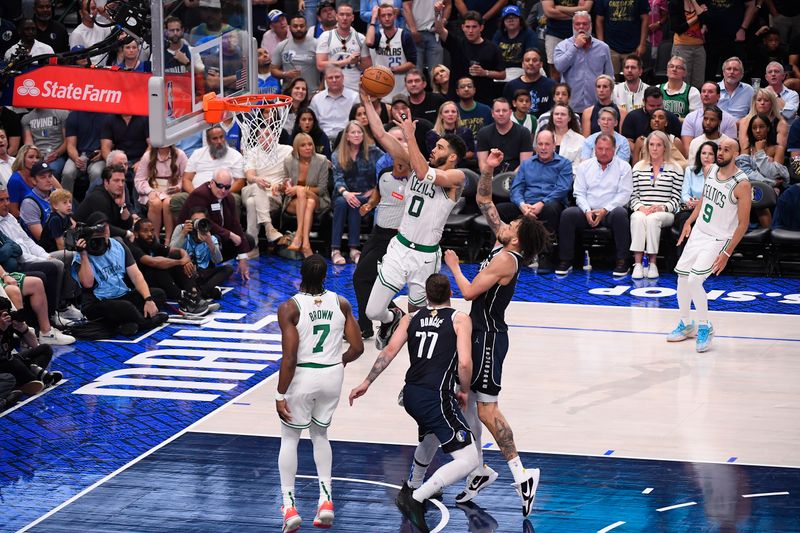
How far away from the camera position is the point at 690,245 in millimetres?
11180

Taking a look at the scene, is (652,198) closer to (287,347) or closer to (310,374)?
(310,374)

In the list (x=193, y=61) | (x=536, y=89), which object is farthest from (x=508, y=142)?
(x=193, y=61)

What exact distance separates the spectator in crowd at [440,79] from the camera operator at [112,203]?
465 cm

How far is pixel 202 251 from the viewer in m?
13.2

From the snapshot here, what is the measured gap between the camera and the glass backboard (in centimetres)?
959

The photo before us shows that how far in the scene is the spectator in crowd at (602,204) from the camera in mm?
14000

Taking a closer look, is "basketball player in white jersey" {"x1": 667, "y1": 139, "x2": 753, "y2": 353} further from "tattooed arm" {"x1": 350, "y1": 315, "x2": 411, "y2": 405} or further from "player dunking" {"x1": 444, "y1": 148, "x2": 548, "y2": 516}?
"tattooed arm" {"x1": 350, "y1": 315, "x2": 411, "y2": 405}

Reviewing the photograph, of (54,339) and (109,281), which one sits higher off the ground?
(109,281)

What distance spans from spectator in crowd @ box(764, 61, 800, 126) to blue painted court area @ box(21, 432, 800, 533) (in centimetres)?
787

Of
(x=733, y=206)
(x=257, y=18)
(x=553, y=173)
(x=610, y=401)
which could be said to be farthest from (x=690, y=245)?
(x=257, y=18)

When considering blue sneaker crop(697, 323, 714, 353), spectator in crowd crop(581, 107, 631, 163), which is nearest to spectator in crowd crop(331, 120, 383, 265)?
spectator in crowd crop(581, 107, 631, 163)

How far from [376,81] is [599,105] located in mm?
4503

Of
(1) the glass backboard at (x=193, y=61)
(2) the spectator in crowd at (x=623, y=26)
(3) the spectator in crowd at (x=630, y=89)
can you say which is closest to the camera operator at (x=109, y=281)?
(1) the glass backboard at (x=193, y=61)

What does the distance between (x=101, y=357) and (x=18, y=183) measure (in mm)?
2915
